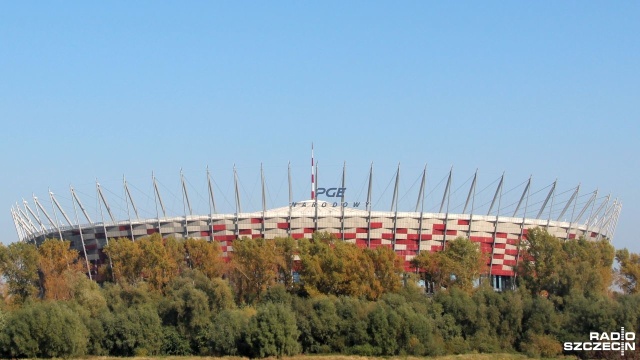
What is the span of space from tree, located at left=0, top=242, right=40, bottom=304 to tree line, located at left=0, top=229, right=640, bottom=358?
0.16m

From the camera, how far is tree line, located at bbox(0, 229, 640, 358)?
76500mm

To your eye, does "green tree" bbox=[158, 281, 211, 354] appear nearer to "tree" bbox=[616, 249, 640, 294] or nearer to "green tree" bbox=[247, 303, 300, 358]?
"green tree" bbox=[247, 303, 300, 358]

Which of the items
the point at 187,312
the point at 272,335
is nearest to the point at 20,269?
the point at 187,312

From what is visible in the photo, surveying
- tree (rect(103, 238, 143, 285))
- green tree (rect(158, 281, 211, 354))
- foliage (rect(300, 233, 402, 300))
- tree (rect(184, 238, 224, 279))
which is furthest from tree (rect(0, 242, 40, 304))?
foliage (rect(300, 233, 402, 300))

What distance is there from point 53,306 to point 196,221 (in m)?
39.2

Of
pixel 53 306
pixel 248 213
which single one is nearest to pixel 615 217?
pixel 248 213

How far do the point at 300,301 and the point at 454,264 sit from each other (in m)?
22.5

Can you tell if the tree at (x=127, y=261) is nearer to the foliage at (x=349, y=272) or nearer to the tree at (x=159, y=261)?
the tree at (x=159, y=261)

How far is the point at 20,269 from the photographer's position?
104 metres

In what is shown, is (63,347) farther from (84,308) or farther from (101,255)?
(101,255)

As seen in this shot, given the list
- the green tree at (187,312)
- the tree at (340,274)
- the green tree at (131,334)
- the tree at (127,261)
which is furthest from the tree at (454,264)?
the green tree at (131,334)

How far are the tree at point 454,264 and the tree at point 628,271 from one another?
16.5 metres

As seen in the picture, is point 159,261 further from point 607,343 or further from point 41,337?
point 607,343

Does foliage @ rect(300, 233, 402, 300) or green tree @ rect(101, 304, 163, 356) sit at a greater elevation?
foliage @ rect(300, 233, 402, 300)
